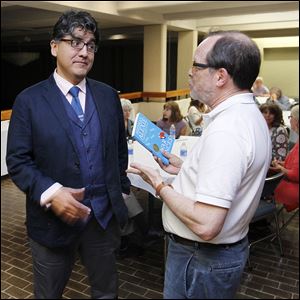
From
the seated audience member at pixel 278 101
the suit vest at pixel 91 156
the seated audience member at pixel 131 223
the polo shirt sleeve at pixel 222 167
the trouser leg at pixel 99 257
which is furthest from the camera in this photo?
the seated audience member at pixel 278 101

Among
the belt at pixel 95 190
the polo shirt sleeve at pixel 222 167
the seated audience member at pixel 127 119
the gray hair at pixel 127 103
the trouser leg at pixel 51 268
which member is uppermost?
the gray hair at pixel 127 103

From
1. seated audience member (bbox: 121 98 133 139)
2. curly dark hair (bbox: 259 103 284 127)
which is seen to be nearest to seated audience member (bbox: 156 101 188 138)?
seated audience member (bbox: 121 98 133 139)

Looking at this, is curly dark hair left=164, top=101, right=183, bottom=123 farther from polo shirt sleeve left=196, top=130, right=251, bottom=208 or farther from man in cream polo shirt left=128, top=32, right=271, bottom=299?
polo shirt sleeve left=196, top=130, right=251, bottom=208

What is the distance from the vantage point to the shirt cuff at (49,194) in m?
0.77

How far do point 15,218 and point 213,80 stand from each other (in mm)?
2898

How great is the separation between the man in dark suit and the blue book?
3.3 inches

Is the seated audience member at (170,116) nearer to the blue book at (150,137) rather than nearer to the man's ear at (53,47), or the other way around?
the blue book at (150,137)

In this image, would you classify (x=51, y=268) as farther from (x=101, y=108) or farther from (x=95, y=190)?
(x=101, y=108)

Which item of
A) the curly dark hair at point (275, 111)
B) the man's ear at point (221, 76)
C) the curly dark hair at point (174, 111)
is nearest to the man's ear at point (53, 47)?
the man's ear at point (221, 76)

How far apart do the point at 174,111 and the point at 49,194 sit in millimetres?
652

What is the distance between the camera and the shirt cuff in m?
0.77

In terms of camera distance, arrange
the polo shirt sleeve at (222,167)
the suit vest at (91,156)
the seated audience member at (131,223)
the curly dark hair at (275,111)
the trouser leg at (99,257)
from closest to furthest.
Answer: the polo shirt sleeve at (222,167) < the suit vest at (91,156) < the trouser leg at (99,257) < the seated audience member at (131,223) < the curly dark hair at (275,111)

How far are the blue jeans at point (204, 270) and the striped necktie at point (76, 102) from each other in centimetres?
43

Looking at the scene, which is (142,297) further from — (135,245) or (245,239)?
(245,239)
